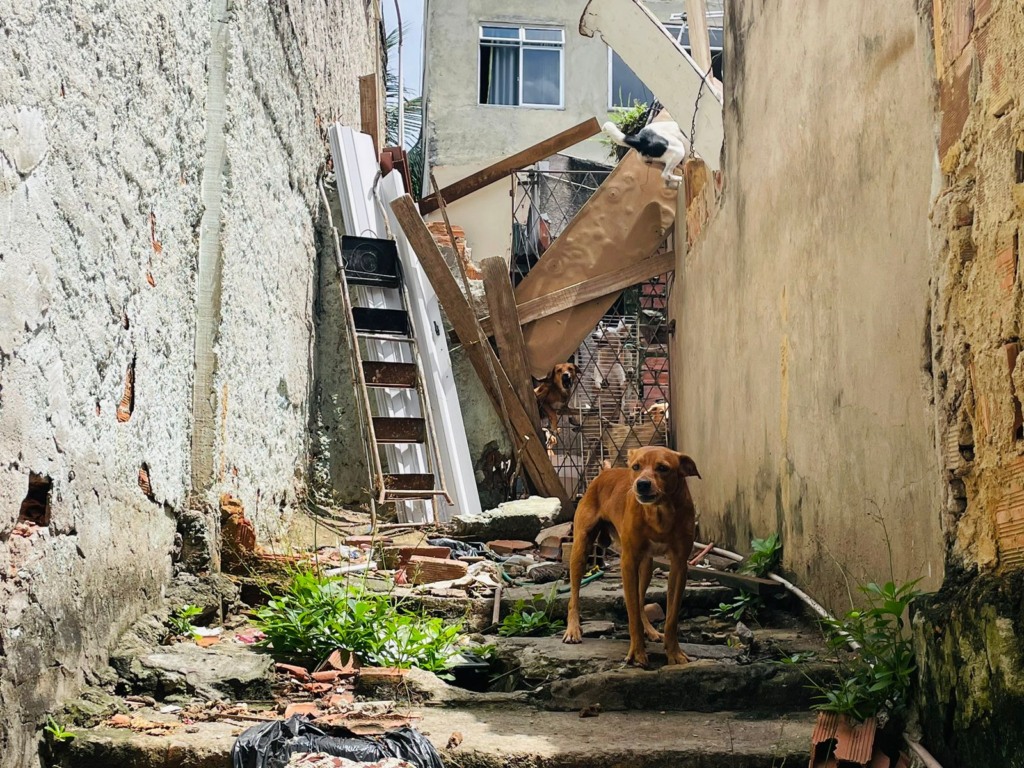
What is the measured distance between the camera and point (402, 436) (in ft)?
27.5

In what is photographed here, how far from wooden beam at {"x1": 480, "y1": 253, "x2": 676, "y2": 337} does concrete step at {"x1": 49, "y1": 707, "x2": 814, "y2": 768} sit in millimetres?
6463

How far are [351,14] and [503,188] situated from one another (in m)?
4.90

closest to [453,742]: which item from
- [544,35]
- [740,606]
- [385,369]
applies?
[740,606]

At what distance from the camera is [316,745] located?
330 cm

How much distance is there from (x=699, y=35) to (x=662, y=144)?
1.47 meters

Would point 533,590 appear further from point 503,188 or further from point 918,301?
point 503,188

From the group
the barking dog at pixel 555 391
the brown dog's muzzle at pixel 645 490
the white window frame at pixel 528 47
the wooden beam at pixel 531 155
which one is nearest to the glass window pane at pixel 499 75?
the white window frame at pixel 528 47

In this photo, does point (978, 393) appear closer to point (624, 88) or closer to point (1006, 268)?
point (1006, 268)

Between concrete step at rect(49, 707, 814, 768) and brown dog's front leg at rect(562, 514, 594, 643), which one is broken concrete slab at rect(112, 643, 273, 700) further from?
brown dog's front leg at rect(562, 514, 594, 643)

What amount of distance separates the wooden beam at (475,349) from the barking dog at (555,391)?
0.62 m

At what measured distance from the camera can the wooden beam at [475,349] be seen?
908 centimetres

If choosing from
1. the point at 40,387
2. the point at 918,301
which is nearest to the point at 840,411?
the point at 918,301

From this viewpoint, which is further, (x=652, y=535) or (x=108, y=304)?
(x=652, y=535)

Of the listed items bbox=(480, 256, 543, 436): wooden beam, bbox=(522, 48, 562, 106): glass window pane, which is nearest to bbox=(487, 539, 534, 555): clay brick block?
bbox=(480, 256, 543, 436): wooden beam
